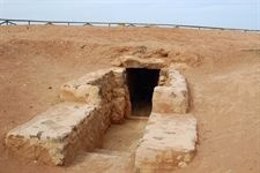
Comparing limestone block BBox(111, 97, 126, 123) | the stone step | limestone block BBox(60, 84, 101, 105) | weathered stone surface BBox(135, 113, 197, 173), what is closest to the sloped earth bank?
weathered stone surface BBox(135, 113, 197, 173)

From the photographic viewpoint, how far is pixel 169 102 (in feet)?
29.3

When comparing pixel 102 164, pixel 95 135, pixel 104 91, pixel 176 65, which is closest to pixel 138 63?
pixel 176 65

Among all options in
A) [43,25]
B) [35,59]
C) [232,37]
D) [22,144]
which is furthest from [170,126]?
[43,25]

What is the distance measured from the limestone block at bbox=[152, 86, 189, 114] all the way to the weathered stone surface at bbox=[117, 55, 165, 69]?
3752mm

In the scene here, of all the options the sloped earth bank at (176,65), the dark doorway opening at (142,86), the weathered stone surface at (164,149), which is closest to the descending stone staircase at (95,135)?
the weathered stone surface at (164,149)

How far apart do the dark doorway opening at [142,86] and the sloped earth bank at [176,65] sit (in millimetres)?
1304

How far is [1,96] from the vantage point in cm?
915

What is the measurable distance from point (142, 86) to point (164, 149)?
30.7ft

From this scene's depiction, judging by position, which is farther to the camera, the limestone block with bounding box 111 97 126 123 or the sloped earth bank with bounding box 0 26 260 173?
the limestone block with bounding box 111 97 126 123

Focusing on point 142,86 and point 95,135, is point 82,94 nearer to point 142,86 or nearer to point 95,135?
point 95,135

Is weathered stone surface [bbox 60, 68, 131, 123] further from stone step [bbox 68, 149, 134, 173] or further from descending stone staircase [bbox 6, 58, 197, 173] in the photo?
stone step [bbox 68, 149, 134, 173]

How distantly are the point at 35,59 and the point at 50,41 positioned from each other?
155 cm

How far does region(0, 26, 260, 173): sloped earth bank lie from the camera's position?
689 centimetres

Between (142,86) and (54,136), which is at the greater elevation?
(142,86)
